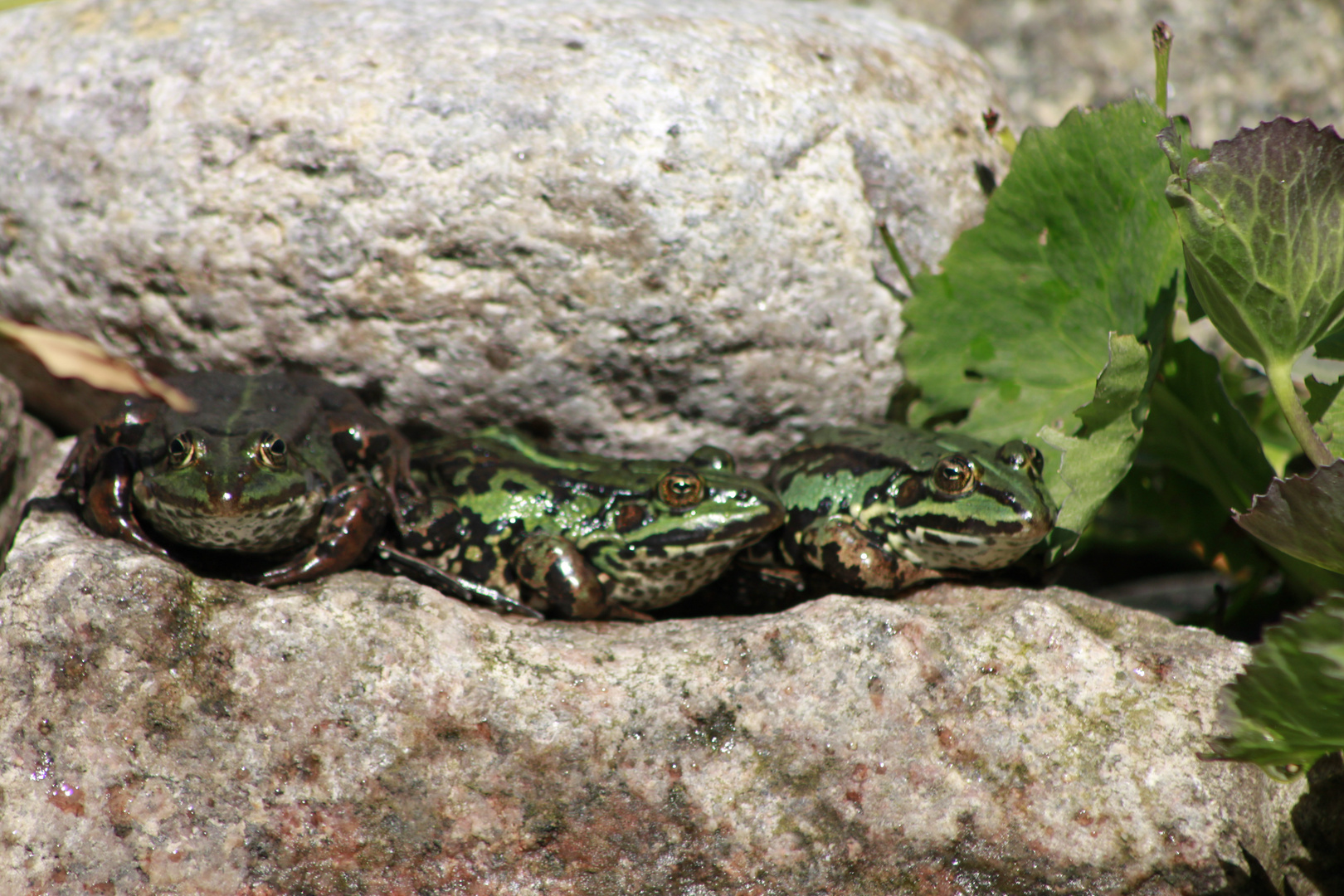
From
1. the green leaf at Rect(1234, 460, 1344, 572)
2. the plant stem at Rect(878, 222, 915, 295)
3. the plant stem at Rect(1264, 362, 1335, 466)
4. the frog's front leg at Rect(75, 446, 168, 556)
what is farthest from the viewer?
the plant stem at Rect(878, 222, 915, 295)

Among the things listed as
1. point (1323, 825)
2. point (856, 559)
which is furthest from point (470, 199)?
point (1323, 825)

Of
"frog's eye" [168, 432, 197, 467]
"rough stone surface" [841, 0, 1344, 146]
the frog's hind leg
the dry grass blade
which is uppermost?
"rough stone surface" [841, 0, 1344, 146]

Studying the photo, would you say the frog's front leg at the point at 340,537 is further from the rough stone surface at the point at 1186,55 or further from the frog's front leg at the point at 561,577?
the rough stone surface at the point at 1186,55

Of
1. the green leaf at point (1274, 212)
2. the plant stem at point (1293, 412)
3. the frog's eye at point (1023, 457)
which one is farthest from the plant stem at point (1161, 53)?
the frog's eye at point (1023, 457)

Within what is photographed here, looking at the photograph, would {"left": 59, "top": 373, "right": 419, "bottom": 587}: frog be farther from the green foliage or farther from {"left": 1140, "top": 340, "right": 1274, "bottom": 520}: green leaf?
{"left": 1140, "top": 340, "right": 1274, "bottom": 520}: green leaf

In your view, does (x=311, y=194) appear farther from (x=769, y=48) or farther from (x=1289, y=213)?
(x=1289, y=213)

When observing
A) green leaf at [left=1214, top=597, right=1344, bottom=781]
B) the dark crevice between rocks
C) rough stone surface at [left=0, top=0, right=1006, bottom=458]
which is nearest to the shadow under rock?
the dark crevice between rocks
